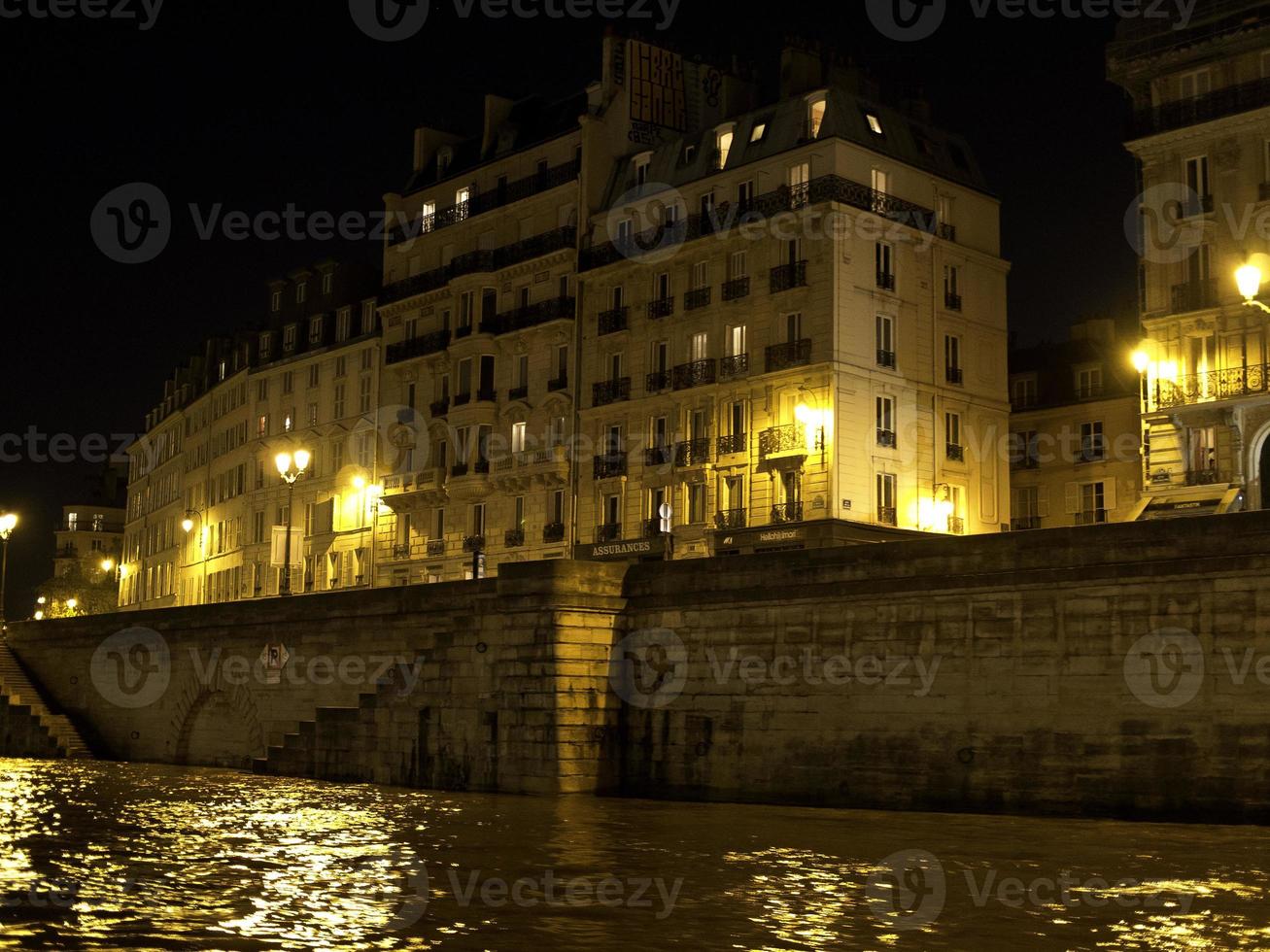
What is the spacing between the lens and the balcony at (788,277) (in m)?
50.2

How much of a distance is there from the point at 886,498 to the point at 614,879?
31.2 m

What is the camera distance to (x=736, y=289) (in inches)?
2053

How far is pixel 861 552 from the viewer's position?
2975 centimetres

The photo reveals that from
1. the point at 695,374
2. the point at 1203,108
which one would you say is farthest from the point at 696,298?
the point at 1203,108

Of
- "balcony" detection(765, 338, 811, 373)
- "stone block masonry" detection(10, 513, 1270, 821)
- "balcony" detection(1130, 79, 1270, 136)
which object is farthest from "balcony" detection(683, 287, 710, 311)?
"stone block masonry" detection(10, 513, 1270, 821)

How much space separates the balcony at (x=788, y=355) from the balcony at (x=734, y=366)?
2.91ft

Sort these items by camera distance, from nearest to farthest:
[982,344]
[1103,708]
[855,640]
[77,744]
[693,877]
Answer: [693,877]
[1103,708]
[855,640]
[77,744]
[982,344]

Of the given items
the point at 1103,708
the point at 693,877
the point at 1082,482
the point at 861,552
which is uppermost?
the point at 1082,482

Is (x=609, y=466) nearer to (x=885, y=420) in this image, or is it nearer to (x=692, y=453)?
(x=692, y=453)

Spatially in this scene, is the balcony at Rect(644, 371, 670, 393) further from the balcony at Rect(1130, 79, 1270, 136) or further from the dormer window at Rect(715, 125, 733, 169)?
the balcony at Rect(1130, 79, 1270, 136)

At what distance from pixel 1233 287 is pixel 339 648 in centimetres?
2347

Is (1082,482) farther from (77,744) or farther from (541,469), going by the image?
(77,744)

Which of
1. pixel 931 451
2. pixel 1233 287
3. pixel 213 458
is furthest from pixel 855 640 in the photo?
pixel 213 458

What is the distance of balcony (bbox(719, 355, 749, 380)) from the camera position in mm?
51438
